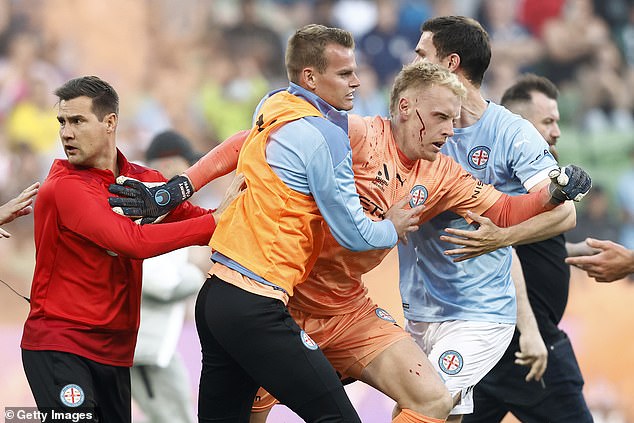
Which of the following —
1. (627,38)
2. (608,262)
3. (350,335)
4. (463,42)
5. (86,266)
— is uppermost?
(627,38)

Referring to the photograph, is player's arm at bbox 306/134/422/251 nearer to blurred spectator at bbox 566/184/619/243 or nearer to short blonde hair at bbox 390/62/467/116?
short blonde hair at bbox 390/62/467/116

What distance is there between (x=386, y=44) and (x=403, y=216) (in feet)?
27.0

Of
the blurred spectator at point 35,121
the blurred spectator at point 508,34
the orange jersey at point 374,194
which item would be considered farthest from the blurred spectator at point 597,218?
the orange jersey at point 374,194

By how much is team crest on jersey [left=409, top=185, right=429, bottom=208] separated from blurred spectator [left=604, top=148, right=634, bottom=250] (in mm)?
7451

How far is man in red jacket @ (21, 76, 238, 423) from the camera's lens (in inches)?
177

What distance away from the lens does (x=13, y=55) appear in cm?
1230

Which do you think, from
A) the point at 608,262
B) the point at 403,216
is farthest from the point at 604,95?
the point at 403,216

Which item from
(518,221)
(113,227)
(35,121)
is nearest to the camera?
(113,227)

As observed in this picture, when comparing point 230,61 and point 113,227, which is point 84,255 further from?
point 230,61

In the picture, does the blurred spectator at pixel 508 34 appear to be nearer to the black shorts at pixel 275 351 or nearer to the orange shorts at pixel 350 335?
the orange shorts at pixel 350 335

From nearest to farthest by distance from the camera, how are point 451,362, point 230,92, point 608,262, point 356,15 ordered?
point 451,362 → point 608,262 → point 230,92 → point 356,15

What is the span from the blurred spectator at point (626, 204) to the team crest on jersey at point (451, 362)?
7.20 metres

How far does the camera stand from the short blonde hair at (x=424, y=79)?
16.0 feet

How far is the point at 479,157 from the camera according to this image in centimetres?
531
